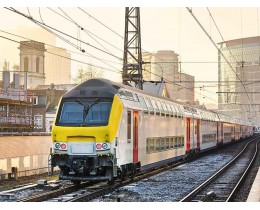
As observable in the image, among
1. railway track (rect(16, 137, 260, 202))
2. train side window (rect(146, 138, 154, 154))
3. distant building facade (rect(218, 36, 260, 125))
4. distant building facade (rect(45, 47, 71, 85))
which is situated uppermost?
distant building facade (rect(45, 47, 71, 85))

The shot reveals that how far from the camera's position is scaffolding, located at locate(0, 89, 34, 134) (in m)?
39.8

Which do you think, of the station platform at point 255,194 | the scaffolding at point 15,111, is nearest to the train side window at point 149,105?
the station platform at point 255,194

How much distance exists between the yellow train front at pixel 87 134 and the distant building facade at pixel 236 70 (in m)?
10.6

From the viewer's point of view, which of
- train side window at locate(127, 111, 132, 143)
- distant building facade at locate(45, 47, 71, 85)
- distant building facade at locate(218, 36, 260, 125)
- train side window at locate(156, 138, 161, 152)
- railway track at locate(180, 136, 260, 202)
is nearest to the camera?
railway track at locate(180, 136, 260, 202)

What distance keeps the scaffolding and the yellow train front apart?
22478mm

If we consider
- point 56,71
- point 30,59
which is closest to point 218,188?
point 30,59

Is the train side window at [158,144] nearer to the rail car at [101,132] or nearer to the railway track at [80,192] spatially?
the rail car at [101,132]

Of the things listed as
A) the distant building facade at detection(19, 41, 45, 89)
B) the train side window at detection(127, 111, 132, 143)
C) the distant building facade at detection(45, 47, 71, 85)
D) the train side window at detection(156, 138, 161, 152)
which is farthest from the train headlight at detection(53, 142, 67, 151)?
the distant building facade at detection(45, 47, 71, 85)

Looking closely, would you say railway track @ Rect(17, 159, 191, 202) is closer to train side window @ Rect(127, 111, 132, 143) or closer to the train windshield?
train side window @ Rect(127, 111, 132, 143)

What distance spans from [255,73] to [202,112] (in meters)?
33.7

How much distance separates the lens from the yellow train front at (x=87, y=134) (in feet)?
52.6
